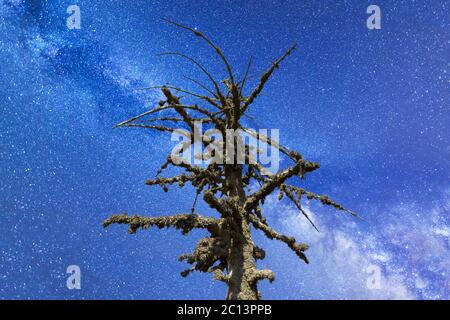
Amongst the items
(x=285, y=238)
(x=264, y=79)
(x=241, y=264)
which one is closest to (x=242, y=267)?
(x=241, y=264)

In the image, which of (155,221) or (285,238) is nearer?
(155,221)

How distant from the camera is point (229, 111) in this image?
902cm

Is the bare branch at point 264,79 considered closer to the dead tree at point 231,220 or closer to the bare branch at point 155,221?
the dead tree at point 231,220

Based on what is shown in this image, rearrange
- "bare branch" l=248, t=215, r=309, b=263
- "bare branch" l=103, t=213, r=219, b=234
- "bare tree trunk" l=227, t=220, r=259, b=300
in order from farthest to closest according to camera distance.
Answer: "bare branch" l=248, t=215, r=309, b=263
"bare branch" l=103, t=213, r=219, b=234
"bare tree trunk" l=227, t=220, r=259, b=300

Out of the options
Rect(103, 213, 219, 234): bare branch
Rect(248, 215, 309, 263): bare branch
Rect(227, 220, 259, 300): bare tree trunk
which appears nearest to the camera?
Rect(227, 220, 259, 300): bare tree trunk

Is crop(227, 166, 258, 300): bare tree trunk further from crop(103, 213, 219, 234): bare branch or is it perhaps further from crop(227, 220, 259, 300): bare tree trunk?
crop(103, 213, 219, 234): bare branch

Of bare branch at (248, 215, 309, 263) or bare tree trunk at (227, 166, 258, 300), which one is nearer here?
bare tree trunk at (227, 166, 258, 300)

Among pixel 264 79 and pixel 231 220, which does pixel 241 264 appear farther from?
pixel 264 79

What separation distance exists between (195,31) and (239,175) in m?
4.40

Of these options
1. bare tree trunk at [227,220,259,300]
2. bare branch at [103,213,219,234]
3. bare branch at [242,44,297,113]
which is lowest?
bare tree trunk at [227,220,259,300]

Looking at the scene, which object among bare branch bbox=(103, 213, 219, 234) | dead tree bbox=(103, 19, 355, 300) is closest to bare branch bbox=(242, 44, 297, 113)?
dead tree bbox=(103, 19, 355, 300)

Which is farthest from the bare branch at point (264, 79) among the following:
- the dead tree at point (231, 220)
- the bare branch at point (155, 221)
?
the bare branch at point (155, 221)
